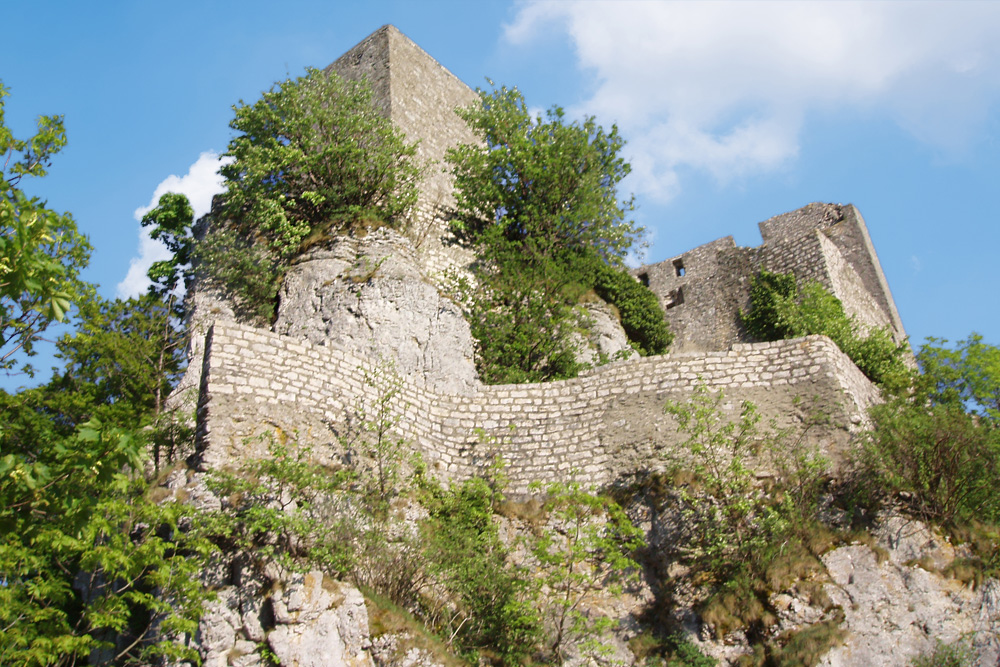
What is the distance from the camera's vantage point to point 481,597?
1003cm

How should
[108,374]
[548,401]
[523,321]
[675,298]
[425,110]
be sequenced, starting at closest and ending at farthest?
[548,401]
[108,374]
[523,321]
[425,110]
[675,298]

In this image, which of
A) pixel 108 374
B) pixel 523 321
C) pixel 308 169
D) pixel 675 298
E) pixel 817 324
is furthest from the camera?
pixel 675 298

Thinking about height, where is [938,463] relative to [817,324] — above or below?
below

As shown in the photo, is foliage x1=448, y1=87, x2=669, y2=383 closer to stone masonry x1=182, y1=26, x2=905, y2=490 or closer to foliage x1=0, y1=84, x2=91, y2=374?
stone masonry x1=182, y1=26, x2=905, y2=490

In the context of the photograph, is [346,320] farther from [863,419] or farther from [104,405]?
[863,419]

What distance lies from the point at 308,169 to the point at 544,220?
5.25 m

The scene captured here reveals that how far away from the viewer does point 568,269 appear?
719 inches

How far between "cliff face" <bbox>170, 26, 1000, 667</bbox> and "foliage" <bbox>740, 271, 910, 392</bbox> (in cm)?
305

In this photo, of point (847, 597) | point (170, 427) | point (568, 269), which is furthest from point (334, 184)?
point (847, 597)

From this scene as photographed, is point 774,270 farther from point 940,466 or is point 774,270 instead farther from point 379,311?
point 940,466

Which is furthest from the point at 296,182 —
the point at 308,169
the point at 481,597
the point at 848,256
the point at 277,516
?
the point at 848,256

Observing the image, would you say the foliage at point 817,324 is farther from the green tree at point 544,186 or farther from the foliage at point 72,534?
the foliage at point 72,534

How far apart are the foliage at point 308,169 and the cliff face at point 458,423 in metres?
1.01

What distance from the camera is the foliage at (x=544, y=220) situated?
17266mm
